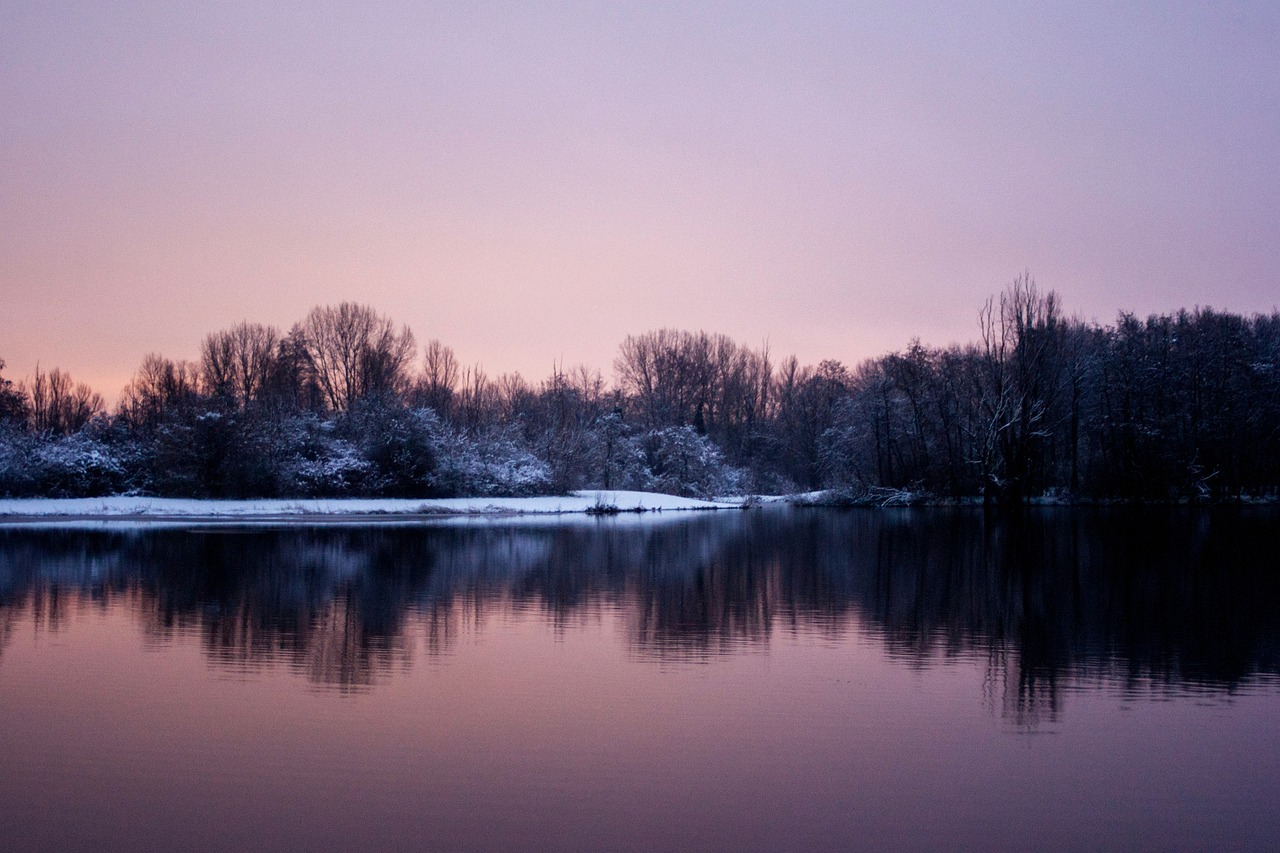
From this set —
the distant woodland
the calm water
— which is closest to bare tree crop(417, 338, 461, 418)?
the distant woodland

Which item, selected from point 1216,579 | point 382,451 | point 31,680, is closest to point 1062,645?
point 1216,579

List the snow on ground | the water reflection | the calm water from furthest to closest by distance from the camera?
the snow on ground, the water reflection, the calm water

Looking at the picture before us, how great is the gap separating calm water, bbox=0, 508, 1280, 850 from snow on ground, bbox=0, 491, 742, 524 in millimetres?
20841

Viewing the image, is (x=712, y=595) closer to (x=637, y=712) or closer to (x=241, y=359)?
(x=637, y=712)

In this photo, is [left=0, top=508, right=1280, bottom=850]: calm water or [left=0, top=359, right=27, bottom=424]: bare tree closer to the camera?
[left=0, top=508, right=1280, bottom=850]: calm water

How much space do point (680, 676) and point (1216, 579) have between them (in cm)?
1263

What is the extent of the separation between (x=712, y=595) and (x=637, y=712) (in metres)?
7.57

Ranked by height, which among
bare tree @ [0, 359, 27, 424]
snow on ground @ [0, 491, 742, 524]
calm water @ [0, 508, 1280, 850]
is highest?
bare tree @ [0, 359, 27, 424]

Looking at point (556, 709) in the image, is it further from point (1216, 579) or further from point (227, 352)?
point (227, 352)

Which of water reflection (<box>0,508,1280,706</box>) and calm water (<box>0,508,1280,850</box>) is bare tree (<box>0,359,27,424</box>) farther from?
calm water (<box>0,508,1280,850</box>)

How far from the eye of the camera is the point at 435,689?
9.10 metres

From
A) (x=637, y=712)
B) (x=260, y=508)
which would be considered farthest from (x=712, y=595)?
(x=260, y=508)

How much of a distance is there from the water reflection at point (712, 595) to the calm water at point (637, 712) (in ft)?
0.34

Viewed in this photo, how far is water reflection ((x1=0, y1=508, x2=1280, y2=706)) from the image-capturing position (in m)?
10.8
